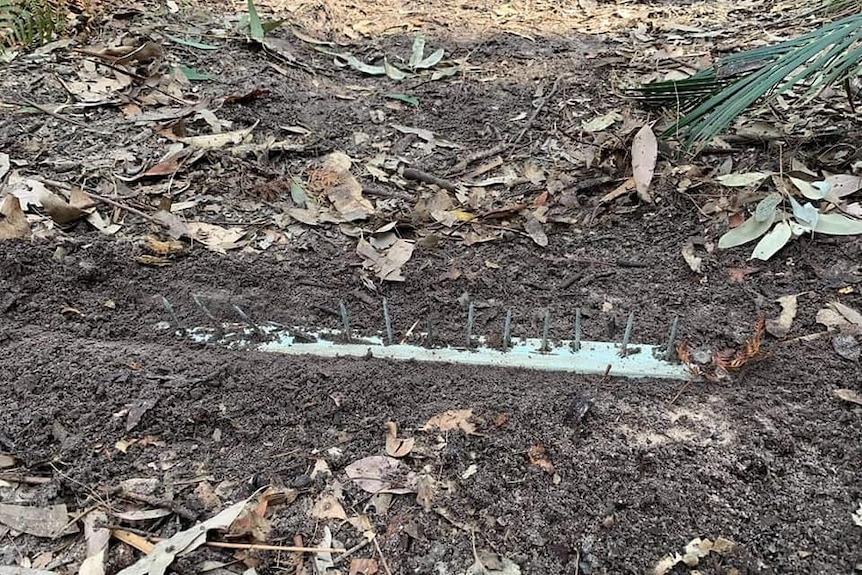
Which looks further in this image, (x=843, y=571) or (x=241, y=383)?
(x=241, y=383)

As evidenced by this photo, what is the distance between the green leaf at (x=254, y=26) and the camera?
3.22 m

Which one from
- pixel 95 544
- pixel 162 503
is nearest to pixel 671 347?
pixel 162 503

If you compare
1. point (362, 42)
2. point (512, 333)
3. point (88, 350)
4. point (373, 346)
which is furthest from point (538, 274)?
point (362, 42)

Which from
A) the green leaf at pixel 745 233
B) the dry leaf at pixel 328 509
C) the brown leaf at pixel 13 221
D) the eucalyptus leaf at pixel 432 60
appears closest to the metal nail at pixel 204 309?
the brown leaf at pixel 13 221

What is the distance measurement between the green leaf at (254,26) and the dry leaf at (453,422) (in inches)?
93.8

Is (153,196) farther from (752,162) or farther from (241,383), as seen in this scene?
(752,162)

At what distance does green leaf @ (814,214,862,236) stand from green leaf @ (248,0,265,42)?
8.10 ft

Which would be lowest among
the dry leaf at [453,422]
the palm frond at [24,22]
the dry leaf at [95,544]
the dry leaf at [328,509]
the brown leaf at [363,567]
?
the dry leaf at [95,544]

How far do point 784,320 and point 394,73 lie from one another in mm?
2124

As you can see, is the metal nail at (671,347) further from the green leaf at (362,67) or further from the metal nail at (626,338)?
the green leaf at (362,67)

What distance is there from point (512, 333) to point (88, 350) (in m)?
1.05

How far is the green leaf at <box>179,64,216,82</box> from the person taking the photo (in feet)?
9.40

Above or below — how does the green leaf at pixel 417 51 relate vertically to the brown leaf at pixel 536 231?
above

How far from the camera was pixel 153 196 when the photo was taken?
2.28 m
